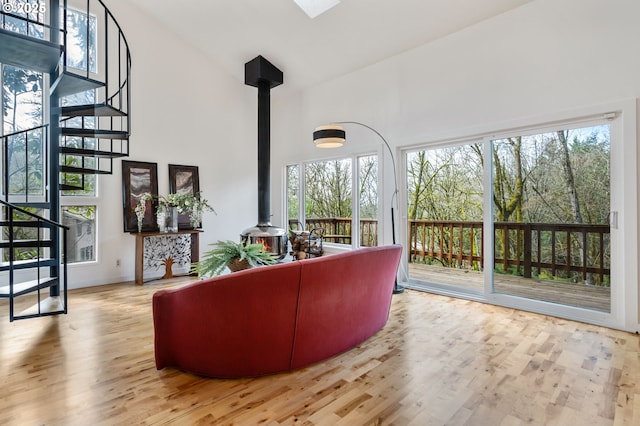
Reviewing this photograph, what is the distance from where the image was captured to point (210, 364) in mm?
2037

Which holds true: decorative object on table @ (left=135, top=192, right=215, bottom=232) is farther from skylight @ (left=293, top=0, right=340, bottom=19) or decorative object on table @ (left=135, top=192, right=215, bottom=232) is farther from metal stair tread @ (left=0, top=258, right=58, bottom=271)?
skylight @ (left=293, top=0, right=340, bottom=19)

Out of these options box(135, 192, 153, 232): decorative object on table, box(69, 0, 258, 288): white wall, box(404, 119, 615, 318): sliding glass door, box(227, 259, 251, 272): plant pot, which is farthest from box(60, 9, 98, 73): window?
box(404, 119, 615, 318): sliding glass door

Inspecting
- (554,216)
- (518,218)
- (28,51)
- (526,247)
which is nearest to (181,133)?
(28,51)

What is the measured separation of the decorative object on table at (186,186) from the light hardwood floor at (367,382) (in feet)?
7.46

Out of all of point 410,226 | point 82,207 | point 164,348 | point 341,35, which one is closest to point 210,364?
point 164,348

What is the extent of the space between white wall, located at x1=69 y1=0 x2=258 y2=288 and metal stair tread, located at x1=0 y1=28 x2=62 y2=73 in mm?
1434

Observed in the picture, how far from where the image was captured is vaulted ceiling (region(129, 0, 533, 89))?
374 centimetres

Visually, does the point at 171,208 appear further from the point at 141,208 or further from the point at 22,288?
the point at 22,288

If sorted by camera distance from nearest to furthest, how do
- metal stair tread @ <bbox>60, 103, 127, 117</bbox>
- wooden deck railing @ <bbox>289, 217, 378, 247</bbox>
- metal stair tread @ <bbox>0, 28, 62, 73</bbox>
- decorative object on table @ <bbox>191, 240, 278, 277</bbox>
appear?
decorative object on table @ <bbox>191, 240, 278, 277</bbox>, metal stair tread @ <bbox>0, 28, 62, 73</bbox>, metal stair tread @ <bbox>60, 103, 127, 117</bbox>, wooden deck railing @ <bbox>289, 217, 378, 247</bbox>

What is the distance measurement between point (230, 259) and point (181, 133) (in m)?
3.32

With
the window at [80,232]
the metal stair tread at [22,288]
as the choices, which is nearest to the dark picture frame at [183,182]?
the window at [80,232]

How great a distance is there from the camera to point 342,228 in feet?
17.9

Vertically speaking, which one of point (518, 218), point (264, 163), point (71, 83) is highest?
point (71, 83)

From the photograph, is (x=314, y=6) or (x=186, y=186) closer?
(x=314, y=6)
